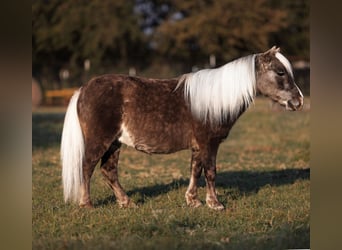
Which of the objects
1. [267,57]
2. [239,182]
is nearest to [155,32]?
[239,182]

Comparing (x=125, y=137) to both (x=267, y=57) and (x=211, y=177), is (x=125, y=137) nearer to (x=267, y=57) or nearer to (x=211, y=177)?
(x=211, y=177)

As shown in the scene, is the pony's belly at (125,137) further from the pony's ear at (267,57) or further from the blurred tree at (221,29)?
the blurred tree at (221,29)

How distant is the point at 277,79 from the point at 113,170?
1900 millimetres

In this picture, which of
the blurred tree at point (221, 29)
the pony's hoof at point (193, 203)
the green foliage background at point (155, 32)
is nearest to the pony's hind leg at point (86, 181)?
the pony's hoof at point (193, 203)

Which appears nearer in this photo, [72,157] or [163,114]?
[72,157]

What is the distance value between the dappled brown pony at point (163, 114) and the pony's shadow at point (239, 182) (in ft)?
1.94

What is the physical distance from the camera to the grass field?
4.36 m

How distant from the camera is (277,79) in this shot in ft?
17.9

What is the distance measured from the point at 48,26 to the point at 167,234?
75.6ft

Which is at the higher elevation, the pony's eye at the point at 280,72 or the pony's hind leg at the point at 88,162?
the pony's eye at the point at 280,72

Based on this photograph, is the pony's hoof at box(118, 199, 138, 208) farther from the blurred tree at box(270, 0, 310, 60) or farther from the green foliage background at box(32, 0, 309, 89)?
the blurred tree at box(270, 0, 310, 60)

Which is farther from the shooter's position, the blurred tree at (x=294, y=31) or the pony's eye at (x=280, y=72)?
the blurred tree at (x=294, y=31)

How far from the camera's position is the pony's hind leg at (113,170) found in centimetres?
551

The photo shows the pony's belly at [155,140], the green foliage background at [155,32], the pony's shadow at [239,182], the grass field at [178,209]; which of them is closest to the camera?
the grass field at [178,209]
